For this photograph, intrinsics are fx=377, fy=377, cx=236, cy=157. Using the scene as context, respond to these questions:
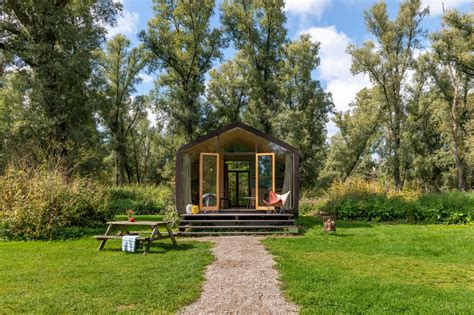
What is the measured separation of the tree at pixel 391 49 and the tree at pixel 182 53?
10.0m

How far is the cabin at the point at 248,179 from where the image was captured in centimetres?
1159

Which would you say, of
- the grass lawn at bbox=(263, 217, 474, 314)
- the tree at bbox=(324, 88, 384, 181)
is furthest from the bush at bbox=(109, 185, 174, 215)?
the tree at bbox=(324, 88, 384, 181)

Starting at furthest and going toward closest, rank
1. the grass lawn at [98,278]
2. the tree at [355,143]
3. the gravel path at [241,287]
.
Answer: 1. the tree at [355,143]
2. the grass lawn at [98,278]
3. the gravel path at [241,287]

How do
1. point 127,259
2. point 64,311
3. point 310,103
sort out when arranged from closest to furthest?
point 64,311, point 127,259, point 310,103

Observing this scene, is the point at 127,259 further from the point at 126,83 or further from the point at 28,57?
the point at 126,83

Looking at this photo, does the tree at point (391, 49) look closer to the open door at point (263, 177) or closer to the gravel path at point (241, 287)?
the open door at point (263, 177)

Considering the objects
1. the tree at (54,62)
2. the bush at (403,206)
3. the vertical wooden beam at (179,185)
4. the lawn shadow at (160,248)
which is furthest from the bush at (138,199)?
the lawn shadow at (160,248)

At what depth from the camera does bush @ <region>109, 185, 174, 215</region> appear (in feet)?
65.8

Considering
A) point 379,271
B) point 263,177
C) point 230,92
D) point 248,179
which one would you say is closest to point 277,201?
point 263,177

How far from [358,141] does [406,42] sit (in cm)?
840

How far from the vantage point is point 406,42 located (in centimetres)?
2609

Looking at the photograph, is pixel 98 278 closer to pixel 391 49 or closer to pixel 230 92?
pixel 230 92

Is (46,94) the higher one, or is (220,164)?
(46,94)

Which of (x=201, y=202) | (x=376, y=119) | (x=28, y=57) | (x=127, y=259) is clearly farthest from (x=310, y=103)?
(x=127, y=259)
